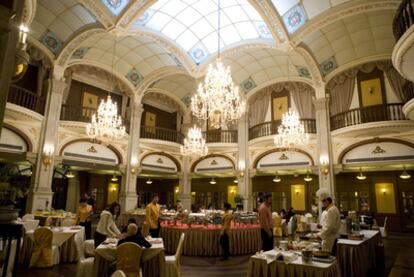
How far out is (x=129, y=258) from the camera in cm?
359

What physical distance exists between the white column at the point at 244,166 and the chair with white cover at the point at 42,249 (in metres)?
9.10

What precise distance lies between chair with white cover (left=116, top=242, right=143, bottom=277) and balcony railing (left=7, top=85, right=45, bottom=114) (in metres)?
8.58

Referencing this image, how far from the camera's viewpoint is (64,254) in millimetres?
6023

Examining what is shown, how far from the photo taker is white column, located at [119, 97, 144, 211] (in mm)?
12984

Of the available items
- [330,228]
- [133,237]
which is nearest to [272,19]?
[330,228]

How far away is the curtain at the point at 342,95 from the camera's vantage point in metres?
11.6

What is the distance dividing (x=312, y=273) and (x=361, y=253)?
232 centimetres

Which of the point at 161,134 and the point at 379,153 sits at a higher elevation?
the point at 161,134

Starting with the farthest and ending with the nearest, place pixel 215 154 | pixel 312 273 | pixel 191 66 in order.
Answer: pixel 215 154 < pixel 191 66 < pixel 312 273

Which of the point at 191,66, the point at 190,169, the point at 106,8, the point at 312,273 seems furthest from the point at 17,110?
the point at 312,273

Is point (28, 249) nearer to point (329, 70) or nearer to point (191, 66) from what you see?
point (191, 66)

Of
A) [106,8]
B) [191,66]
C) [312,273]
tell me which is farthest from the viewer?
[191,66]

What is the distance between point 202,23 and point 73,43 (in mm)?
5198

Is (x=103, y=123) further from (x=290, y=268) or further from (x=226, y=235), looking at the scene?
(x=290, y=268)
